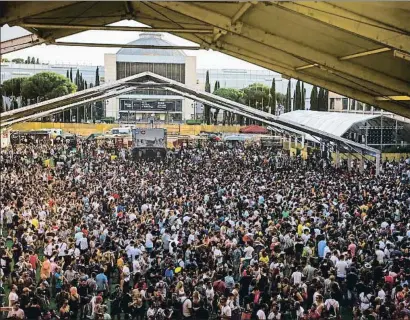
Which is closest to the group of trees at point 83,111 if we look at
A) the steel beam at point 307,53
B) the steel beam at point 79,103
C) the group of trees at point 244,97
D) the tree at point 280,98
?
the steel beam at point 79,103

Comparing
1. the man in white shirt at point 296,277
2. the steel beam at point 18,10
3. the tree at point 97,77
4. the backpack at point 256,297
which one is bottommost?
the backpack at point 256,297

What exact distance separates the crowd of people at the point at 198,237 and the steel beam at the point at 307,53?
6.52 ft

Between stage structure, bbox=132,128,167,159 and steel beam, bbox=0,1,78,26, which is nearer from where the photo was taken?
steel beam, bbox=0,1,78,26

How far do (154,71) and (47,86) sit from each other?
84.6 inches

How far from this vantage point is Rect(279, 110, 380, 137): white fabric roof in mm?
15275

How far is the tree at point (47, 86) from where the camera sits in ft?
38.3

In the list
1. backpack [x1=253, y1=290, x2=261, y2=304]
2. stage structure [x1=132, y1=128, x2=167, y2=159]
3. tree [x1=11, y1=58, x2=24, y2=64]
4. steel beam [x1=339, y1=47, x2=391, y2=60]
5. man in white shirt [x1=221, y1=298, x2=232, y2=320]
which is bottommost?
man in white shirt [x1=221, y1=298, x2=232, y2=320]

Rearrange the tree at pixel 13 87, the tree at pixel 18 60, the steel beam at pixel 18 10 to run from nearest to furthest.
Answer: the steel beam at pixel 18 10 → the tree at pixel 13 87 → the tree at pixel 18 60

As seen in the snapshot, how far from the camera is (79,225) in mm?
9867

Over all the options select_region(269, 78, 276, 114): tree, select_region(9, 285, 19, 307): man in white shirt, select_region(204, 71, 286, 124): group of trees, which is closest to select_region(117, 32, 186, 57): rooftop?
select_region(204, 71, 286, 124): group of trees

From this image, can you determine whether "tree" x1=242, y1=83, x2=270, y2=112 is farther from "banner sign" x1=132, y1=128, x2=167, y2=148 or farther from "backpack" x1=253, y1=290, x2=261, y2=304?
"backpack" x1=253, y1=290, x2=261, y2=304

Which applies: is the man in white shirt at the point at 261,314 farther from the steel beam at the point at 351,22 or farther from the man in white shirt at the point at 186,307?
the steel beam at the point at 351,22

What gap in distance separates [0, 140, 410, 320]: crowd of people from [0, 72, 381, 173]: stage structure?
0.55 metres

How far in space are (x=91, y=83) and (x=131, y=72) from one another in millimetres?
852
